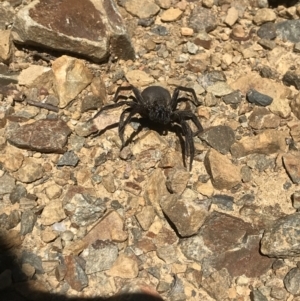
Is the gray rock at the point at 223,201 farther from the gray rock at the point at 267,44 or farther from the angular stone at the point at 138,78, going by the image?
the gray rock at the point at 267,44

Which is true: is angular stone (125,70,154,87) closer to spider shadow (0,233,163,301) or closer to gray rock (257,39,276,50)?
gray rock (257,39,276,50)

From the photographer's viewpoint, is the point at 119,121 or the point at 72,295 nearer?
the point at 72,295

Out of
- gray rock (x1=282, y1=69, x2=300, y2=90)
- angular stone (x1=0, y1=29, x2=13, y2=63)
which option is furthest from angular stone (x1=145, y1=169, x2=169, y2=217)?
angular stone (x1=0, y1=29, x2=13, y2=63)

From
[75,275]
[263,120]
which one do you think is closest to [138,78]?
[263,120]

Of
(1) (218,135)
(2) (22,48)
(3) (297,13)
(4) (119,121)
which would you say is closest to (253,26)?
(3) (297,13)

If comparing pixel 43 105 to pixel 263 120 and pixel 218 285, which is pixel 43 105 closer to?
pixel 263 120

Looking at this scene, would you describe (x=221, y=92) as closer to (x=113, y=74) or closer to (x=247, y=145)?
(x=247, y=145)
